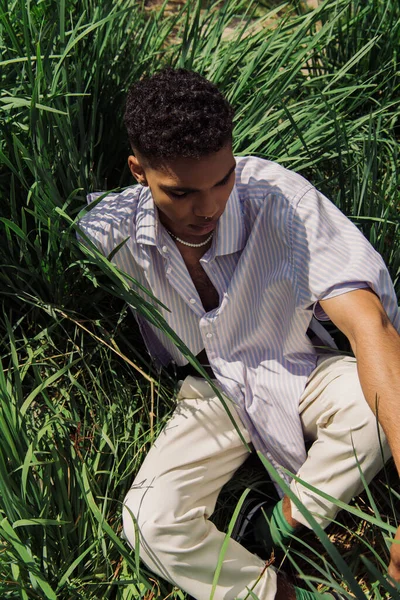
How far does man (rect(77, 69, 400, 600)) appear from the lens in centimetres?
163

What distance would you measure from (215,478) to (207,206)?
27.4 inches

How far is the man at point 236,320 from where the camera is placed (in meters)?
1.63

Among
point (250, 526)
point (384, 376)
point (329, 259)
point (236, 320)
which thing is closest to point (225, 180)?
point (329, 259)

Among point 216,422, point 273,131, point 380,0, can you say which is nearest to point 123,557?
point 216,422

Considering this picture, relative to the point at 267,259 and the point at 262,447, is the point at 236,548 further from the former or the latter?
the point at 267,259

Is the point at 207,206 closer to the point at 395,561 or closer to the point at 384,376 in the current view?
the point at 384,376

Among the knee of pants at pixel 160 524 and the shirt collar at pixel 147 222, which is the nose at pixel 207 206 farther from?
the knee of pants at pixel 160 524

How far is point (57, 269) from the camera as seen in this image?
2104mm

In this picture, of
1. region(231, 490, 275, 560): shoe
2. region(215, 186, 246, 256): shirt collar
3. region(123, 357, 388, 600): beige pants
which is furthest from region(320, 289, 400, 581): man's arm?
region(231, 490, 275, 560): shoe

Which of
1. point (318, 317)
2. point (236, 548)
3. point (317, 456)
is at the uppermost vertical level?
point (318, 317)

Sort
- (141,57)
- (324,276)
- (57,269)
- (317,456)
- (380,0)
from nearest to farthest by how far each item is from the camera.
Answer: (324,276) → (317,456) → (57,269) → (141,57) → (380,0)

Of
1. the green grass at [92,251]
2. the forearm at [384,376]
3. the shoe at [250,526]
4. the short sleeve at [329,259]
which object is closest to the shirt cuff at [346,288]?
the short sleeve at [329,259]

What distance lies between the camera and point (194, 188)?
5.41 feet

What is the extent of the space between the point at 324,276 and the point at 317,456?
17.4 inches
